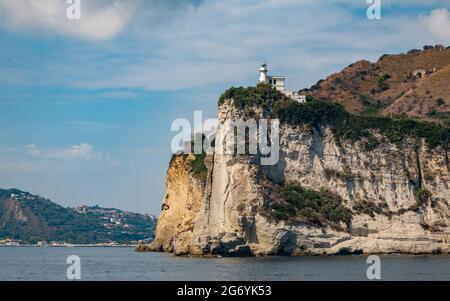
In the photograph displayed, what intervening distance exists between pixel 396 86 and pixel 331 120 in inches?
1895

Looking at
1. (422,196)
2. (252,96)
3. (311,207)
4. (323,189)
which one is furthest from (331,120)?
(422,196)

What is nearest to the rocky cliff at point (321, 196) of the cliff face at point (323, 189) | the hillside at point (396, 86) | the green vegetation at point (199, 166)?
the cliff face at point (323, 189)

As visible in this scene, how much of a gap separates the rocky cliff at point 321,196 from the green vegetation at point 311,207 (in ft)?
0.33

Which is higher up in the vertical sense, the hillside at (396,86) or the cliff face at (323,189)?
the hillside at (396,86)

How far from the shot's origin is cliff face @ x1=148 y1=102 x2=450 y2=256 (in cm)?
7106

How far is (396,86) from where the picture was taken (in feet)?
416

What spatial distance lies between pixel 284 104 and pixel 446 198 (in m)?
17.2

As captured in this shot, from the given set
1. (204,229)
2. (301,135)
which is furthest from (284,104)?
(204,229)

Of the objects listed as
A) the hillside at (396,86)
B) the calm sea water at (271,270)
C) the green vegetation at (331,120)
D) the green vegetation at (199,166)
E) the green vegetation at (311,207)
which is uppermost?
the hillside at (396,86)

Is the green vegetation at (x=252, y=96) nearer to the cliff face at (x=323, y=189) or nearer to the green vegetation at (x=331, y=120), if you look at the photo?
the green vegetation at (x=331, y=120)

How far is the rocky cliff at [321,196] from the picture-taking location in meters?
71.2

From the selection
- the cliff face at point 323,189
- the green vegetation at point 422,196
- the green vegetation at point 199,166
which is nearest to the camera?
the cliff face at point 323,189

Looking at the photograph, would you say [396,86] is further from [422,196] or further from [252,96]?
Result: [252,96]

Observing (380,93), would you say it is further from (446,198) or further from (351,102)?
(446,198)
